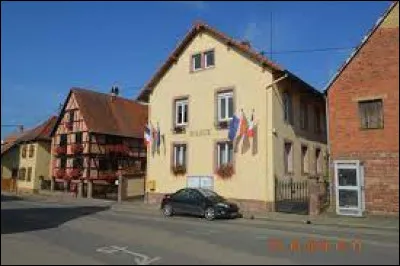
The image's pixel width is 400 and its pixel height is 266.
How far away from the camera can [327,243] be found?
14180 millimetres

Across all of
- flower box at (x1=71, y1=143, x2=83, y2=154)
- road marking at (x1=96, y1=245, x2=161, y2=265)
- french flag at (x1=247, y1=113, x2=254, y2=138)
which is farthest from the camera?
flower box at (x1=71, y1=143, x2=83, y2=154)

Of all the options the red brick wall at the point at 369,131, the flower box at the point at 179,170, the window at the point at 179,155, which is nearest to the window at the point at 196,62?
the window at the point at 179,155

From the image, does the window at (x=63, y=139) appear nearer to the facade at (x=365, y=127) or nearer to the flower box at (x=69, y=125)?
the flower box at (x=69, y=125)

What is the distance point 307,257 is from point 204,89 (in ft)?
64.1

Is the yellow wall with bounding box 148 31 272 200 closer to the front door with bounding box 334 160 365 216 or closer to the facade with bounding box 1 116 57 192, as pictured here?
the front door with bounding box 334 160 365 216

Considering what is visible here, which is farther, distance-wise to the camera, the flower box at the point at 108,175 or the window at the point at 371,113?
the flower box at the point at 108,175

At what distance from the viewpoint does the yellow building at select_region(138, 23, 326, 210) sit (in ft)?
90.4

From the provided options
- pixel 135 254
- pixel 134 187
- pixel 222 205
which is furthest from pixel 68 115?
pixel 135 254

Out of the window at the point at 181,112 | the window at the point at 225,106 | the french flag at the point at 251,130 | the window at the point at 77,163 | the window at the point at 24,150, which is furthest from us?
the window at the point at 24,150

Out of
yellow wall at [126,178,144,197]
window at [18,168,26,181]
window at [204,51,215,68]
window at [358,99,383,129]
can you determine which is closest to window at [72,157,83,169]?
yellow wall at [126,178,144,197]

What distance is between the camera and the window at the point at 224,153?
28984 mm

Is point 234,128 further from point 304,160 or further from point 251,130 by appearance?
point 304,160

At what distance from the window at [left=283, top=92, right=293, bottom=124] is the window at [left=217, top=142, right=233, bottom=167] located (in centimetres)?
364

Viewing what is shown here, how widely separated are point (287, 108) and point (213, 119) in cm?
433
